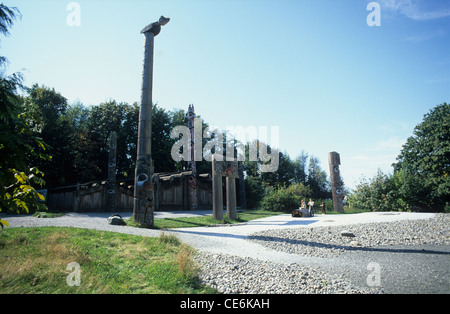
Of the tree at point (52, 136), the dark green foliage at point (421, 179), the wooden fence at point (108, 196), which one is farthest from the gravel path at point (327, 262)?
the tree at point (52, 136)

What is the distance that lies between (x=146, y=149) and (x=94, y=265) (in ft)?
26.1

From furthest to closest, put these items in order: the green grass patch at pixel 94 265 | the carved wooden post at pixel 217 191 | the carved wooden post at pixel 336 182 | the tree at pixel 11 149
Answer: the carved wooden post at pixel 336 182, the carved wooden post at pixel 217 191, the green grass patch at pixel 94 265, the tree at pixel 11 149

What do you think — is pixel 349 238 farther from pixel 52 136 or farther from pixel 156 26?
pixel 52 136

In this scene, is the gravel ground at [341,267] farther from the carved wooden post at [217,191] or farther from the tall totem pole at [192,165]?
the tall totem pole at [192,165]

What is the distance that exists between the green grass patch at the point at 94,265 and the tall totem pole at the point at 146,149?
14.2ft

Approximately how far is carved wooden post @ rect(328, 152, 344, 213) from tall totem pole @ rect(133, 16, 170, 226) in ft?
60.6

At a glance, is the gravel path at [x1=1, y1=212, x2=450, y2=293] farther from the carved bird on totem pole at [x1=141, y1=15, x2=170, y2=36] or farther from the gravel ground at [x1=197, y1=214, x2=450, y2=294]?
the carved bird on totem pole at [x1=141, y1=15, x2=170, y2=36]

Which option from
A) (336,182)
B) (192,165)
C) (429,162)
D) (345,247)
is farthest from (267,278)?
(429,162)

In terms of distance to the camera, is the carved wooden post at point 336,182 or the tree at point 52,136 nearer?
the tree at point 52,136

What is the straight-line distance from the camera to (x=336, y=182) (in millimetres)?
25047

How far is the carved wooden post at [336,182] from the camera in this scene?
2500cm

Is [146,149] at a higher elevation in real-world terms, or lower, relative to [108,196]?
higher
